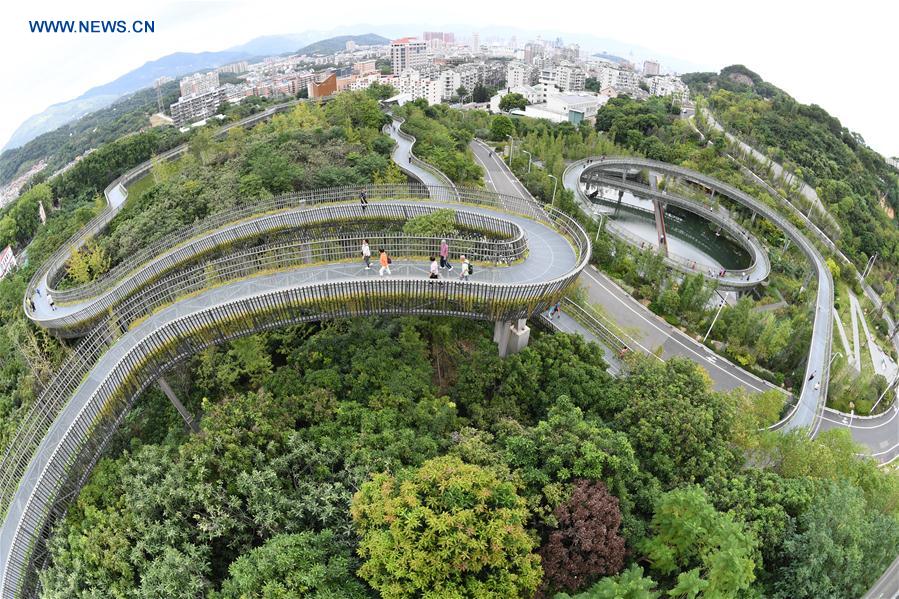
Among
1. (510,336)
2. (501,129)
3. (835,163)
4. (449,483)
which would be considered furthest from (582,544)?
(835,163)

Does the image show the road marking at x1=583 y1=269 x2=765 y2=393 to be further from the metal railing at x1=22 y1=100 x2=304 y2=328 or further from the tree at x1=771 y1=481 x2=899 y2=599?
the metal railing at x1=22 y1=100 x2=304 y2=328

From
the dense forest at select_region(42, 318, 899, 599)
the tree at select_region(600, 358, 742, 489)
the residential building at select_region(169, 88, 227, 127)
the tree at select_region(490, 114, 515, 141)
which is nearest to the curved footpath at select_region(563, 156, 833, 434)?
the dense forest at select_region(42, 318, 899, 599)

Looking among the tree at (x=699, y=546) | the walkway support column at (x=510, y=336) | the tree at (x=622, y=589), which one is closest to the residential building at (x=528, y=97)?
the walkway support column at (x=510, y=336)

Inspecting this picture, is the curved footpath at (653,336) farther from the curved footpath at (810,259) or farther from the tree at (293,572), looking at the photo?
the tree at (293,572)

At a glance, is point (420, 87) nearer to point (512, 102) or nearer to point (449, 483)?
point (512, 102)

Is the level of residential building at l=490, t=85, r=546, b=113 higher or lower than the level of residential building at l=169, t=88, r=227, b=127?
higher
